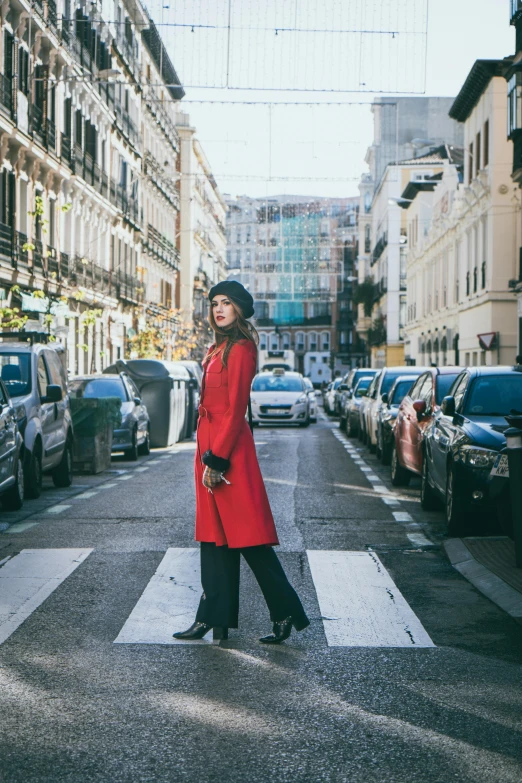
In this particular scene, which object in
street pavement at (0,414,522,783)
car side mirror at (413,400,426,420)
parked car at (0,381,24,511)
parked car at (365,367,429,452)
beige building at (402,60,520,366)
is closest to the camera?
street pavement at (0,414,522,783)

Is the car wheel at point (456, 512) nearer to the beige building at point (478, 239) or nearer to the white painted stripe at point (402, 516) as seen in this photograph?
the white painted stripe at point (402, 516)

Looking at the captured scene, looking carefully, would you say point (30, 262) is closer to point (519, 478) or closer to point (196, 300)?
point (519, 478)

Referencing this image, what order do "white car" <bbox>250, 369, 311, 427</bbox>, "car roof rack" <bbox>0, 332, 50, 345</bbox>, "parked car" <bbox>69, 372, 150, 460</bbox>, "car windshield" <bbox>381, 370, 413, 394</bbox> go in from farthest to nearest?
"white car" <bbox>250, 369, 311, 427</bbox>, "car windshield" <bbox>381, 370, 413, 394</bbox>, "parked car" <bbox>69, 372, 150, 460</bbox>, "car roof rack" <bbox>0, 332, 50, 345</bbox>

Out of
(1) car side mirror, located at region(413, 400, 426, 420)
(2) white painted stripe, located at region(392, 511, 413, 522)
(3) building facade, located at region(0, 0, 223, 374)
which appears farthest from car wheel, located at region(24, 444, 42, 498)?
(3) building facade, located at region(0, 0, 223, 374)

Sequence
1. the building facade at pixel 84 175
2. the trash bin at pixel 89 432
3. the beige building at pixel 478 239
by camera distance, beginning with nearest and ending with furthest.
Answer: the trash bin at pixel 89 432 < the building facade at pixel 84 175 < the beige building at pixel 478 239

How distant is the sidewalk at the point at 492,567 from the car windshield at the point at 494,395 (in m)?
1.74

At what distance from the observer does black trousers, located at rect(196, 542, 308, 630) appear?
6.70 metres

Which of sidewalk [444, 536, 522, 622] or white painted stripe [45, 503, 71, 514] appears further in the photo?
white painted stripe [45, 503, 71, 514]

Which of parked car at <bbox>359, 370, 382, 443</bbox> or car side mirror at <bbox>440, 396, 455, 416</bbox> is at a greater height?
car side mirror at <bbox>440, 396, 455, 416</bbox>

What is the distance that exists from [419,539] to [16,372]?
6.25 metres

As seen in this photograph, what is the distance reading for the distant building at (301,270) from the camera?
461ft

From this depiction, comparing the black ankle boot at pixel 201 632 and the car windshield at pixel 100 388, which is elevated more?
the car windshield at pixel 100 388

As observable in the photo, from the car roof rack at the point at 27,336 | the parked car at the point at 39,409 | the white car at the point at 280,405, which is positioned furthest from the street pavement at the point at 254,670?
the white car at the point at 280,405

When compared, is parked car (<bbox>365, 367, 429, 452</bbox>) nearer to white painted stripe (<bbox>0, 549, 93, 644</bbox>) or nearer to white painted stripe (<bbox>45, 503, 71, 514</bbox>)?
white painted stripe (<bbox>45, 503, 71, 514</bbox>)
